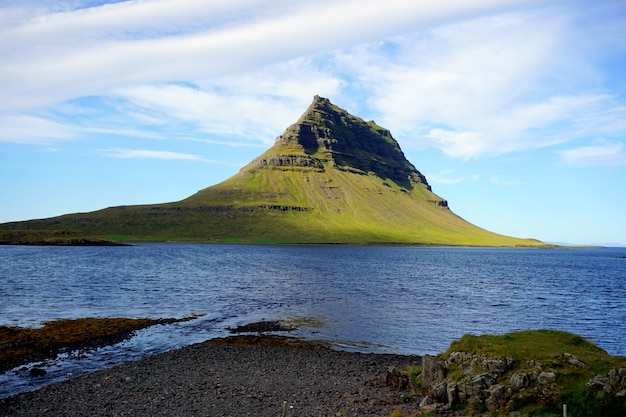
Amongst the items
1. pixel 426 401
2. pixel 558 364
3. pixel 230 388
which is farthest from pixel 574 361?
pixel 230 388

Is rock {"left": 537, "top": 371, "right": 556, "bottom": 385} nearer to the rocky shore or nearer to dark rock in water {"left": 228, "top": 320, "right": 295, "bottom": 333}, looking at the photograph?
the rocky shore

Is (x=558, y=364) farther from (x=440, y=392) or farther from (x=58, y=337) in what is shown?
(x=58, y=337)

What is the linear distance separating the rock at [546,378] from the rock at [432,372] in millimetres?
5587

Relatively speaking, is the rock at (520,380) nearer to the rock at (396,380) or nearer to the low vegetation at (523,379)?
the low vegetation at (523,379)

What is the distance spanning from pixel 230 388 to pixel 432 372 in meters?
13.0

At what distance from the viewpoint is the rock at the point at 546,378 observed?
79.2 ft

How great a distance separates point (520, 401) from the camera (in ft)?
77.4

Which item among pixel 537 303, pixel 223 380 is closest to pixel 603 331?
pixel 537 303

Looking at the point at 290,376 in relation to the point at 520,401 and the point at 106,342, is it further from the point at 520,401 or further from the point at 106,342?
the point at 106,342

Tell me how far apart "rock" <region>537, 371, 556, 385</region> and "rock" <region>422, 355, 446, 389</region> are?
18.3ft

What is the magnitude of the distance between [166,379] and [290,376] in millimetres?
8596

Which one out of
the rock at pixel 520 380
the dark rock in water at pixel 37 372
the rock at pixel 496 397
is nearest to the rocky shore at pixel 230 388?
the dark rock in water at pixel 37 372

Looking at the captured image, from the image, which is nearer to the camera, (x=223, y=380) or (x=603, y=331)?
(x=223, y=380)

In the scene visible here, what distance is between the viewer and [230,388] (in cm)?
2981
